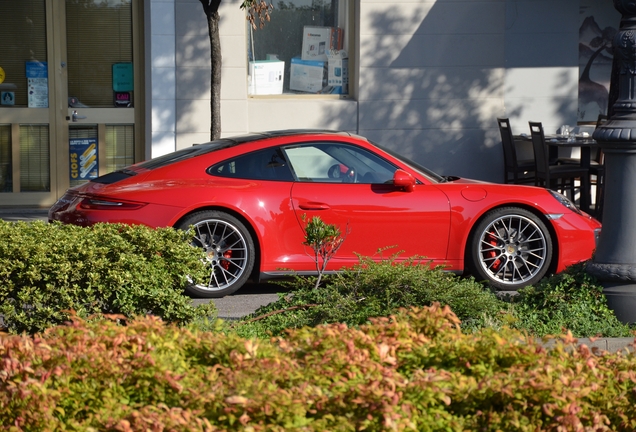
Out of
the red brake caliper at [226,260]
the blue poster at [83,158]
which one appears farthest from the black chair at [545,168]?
the blue poster at [83,158]

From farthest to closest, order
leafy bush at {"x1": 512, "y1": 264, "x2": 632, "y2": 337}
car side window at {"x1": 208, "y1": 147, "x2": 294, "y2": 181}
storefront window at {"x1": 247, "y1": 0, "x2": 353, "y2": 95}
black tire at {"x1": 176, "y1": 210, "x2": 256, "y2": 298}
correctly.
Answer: storefront window at {"x1": 247, "y1": 0, "x2": 353, "y2": 95} < car side window at {"x1": 208, "y1": 147, "x2": 294, "y2": 181} < black tire at {"x1": 176, "y1": 210, "x2": 256, "y2": 298} < leafy bush at {"x1": 512, "y1": 264, "x2": 632, "y2": 337}

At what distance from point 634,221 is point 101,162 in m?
8.89

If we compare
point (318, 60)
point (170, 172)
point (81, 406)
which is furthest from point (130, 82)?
point (81, 406)

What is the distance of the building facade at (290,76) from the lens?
12984mm

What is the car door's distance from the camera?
26.4 feet

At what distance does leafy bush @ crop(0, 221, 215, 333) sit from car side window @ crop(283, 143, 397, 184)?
8.87 ft

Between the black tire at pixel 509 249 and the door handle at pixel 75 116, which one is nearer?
the black tire at pixel 509 249

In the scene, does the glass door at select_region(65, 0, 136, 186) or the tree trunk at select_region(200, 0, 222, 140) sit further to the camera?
the glass door at select_region(65, 0, 136, 186)

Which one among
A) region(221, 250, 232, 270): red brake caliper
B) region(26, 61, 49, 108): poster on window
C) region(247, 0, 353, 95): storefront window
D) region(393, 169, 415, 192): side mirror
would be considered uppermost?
region(247, 0, 353, 95): storefront window

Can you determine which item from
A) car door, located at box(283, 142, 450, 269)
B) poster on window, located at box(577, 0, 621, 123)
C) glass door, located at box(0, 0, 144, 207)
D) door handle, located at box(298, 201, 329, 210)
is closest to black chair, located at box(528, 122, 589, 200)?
poster on window, located at box(577, 0, 621, 123)

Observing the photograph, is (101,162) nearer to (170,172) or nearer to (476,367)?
(170,172)

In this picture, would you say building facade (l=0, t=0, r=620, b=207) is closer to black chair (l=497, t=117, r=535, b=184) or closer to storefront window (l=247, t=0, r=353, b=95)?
storefront window (l=247, t=0, r=353, b=95)

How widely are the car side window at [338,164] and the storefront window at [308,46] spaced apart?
17.3 ft

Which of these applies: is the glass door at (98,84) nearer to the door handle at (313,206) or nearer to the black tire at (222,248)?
the black tire at (222,248)
